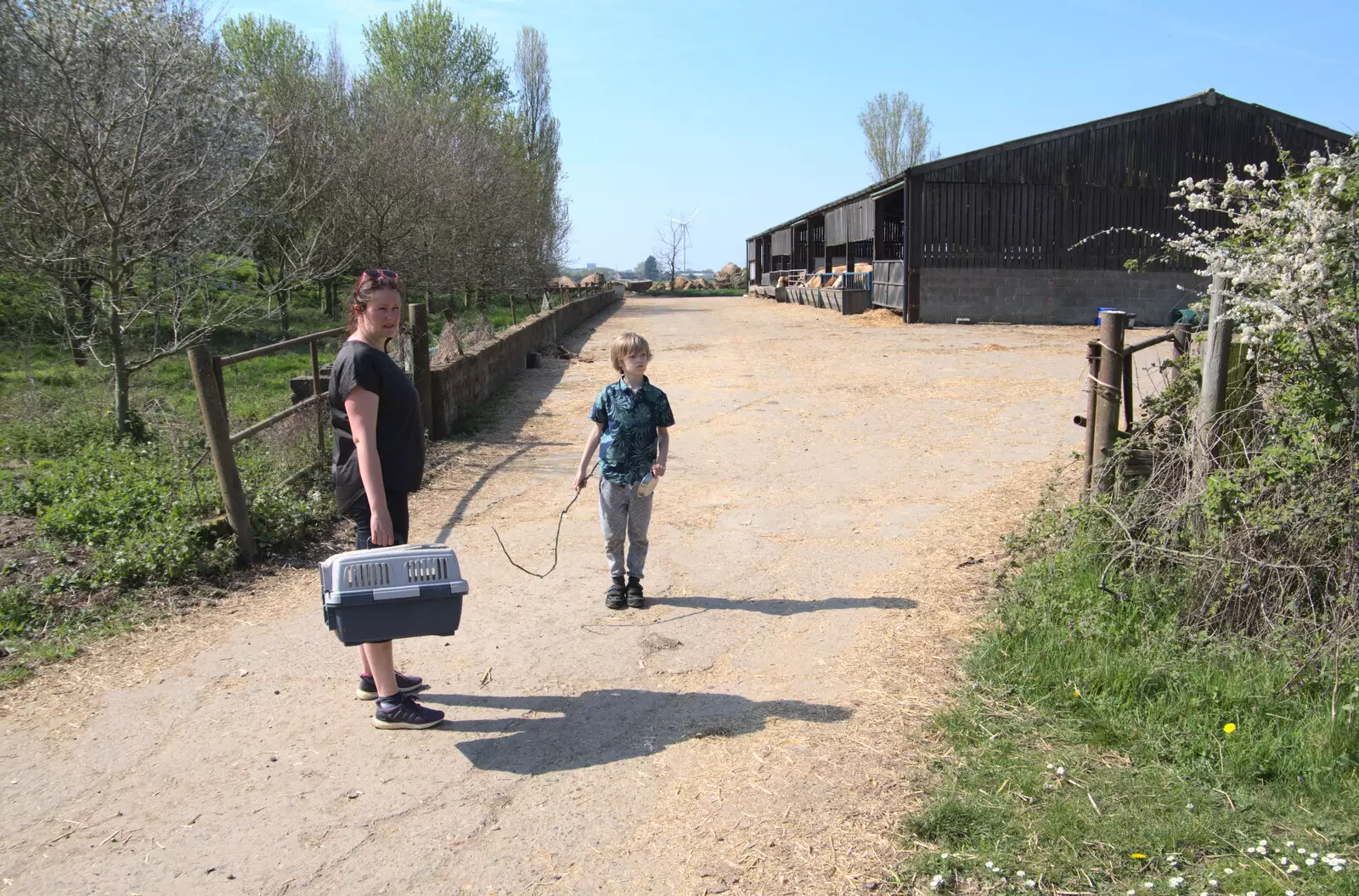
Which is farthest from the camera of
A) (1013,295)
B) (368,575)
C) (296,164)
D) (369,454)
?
(1013,295)

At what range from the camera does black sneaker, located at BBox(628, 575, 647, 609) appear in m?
5.19

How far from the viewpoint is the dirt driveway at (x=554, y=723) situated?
2945 mm

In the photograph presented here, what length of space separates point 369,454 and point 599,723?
4.50ft

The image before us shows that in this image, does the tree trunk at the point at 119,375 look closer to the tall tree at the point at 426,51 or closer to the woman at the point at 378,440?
the woman at the point at 378,440

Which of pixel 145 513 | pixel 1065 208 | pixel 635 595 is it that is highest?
pixel 1065 208

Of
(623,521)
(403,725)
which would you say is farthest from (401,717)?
(623,521)

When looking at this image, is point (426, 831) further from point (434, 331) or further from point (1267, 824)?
point (434, 331)

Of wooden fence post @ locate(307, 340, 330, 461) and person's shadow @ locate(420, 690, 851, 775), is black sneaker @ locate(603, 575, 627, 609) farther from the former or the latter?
wooden fence post @ locate(307, 340, 330, 461)

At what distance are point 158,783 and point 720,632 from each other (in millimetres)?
2471

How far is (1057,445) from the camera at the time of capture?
916cm

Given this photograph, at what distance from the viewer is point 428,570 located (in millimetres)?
3461

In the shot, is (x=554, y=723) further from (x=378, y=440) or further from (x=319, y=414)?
(x=319, y=414)

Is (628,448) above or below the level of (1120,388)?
below

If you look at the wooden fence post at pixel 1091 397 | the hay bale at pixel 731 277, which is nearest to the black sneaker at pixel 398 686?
the wooden fence post at pixel 1091 397
